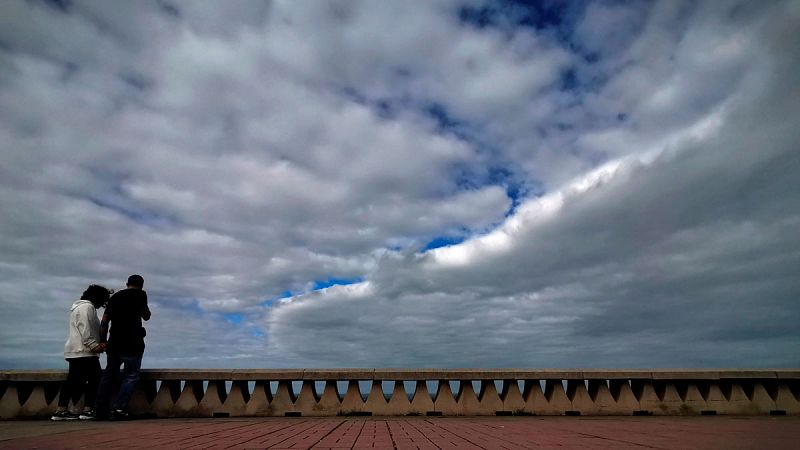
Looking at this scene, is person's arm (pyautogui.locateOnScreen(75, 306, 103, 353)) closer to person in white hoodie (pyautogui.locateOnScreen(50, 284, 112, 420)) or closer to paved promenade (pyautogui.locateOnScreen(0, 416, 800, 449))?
person in white hoodie (pyautogui.locateOnScreen(50, 284, 112, 420))

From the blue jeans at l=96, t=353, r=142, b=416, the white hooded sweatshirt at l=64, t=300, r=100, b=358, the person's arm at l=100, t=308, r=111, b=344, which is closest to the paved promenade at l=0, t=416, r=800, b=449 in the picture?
the blue jeans at l=96, t=353, r=142, b=416

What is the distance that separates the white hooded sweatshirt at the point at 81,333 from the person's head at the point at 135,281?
660 mm

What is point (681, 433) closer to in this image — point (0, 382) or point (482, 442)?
point (482, 442)

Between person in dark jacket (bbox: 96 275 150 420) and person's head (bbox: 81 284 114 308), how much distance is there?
348 millimetres

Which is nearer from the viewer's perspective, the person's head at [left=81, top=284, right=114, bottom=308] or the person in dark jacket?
the person in dark jacket

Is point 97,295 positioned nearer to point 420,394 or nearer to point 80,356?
point 80,356

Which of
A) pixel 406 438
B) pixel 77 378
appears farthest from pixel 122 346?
pixel 406 438

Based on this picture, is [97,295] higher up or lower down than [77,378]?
higher up

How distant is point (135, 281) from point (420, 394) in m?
4.86

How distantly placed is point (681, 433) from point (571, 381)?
3240mm

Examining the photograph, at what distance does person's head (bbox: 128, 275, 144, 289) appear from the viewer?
7301 mm

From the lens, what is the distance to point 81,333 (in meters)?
6.98

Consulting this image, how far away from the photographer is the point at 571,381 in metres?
8.16

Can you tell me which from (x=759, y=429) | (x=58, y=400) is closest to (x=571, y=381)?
(x=759, y=429)
